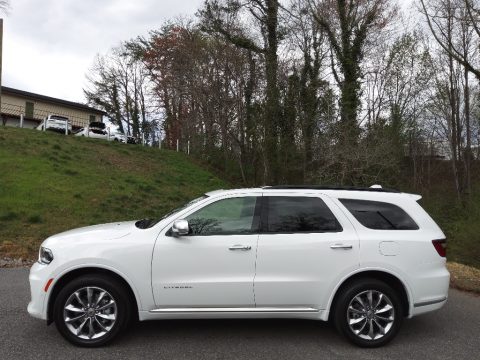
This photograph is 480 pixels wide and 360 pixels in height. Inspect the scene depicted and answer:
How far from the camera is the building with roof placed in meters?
43.7

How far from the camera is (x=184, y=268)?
4777mm

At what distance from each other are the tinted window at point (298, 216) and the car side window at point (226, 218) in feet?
0.60

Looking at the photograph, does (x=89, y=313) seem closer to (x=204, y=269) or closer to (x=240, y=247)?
(x=204, y=269)

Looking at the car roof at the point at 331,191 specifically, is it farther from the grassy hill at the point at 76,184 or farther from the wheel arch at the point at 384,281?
the grassy hill at the point at 76,184

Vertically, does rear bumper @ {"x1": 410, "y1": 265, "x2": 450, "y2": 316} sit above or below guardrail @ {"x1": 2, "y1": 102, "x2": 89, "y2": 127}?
below

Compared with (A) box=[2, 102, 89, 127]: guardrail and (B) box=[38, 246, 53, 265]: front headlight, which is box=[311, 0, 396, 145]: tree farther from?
(A) box=[2, 102, 89, 127]: guardrail

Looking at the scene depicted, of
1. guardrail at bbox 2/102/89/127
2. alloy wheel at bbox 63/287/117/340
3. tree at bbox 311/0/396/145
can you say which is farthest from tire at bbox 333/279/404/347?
guardrail at bbox 2/102/89/127

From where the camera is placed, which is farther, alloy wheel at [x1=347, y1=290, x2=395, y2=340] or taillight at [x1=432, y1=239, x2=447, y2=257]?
taillight at [x1=432, y1=239, x2=447, y2=257]

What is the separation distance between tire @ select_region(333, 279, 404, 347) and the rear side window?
2.04ft

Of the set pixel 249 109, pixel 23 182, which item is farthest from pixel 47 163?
pixel 249 109

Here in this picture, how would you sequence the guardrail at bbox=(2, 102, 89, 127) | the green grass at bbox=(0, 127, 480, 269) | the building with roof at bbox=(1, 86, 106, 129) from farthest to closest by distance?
the guardrail at bbox=(2, 102, 89, 127) < the building with roof at bbox=(1, 86, 106, 129) < the green grass at bbox=(0, 127, 480, 269)

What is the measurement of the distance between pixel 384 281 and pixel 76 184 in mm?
14838

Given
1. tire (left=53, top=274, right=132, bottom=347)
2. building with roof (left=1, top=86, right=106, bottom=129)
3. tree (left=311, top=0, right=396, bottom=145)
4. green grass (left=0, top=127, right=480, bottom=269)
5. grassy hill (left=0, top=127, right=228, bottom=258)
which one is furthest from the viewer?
building with roof (left=1, top=86, right=106, bottom=129)

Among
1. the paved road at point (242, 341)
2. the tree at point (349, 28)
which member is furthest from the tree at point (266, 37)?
the paved road at point (242, 341)
